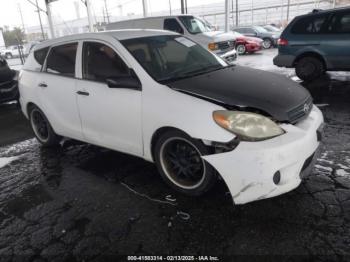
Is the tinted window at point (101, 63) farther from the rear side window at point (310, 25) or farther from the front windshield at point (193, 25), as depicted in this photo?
the front windshield at point (193, 25)

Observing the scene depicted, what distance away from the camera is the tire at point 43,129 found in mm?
4723

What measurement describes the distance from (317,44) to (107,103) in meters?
6.30

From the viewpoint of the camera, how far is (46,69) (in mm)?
4457

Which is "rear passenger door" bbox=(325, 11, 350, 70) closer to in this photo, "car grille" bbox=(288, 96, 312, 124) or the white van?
the white van

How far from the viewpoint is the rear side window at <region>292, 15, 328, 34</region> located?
7.65 meters

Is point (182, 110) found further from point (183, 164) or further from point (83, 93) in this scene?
point (83, 93)

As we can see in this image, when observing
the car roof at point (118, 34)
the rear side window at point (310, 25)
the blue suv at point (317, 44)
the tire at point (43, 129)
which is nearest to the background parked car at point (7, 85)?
the tire at point (43, 129)

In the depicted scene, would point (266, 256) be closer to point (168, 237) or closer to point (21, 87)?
point (168, 237)

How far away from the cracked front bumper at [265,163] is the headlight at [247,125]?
0.18 ft

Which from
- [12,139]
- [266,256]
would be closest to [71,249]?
[266,256]

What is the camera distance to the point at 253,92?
9.66 ft

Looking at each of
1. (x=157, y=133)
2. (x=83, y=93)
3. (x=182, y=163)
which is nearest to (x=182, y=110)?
(x=157, y=133)

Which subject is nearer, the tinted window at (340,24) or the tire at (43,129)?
the tire at (43,129)

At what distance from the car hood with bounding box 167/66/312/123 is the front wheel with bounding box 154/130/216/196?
1.52ft
